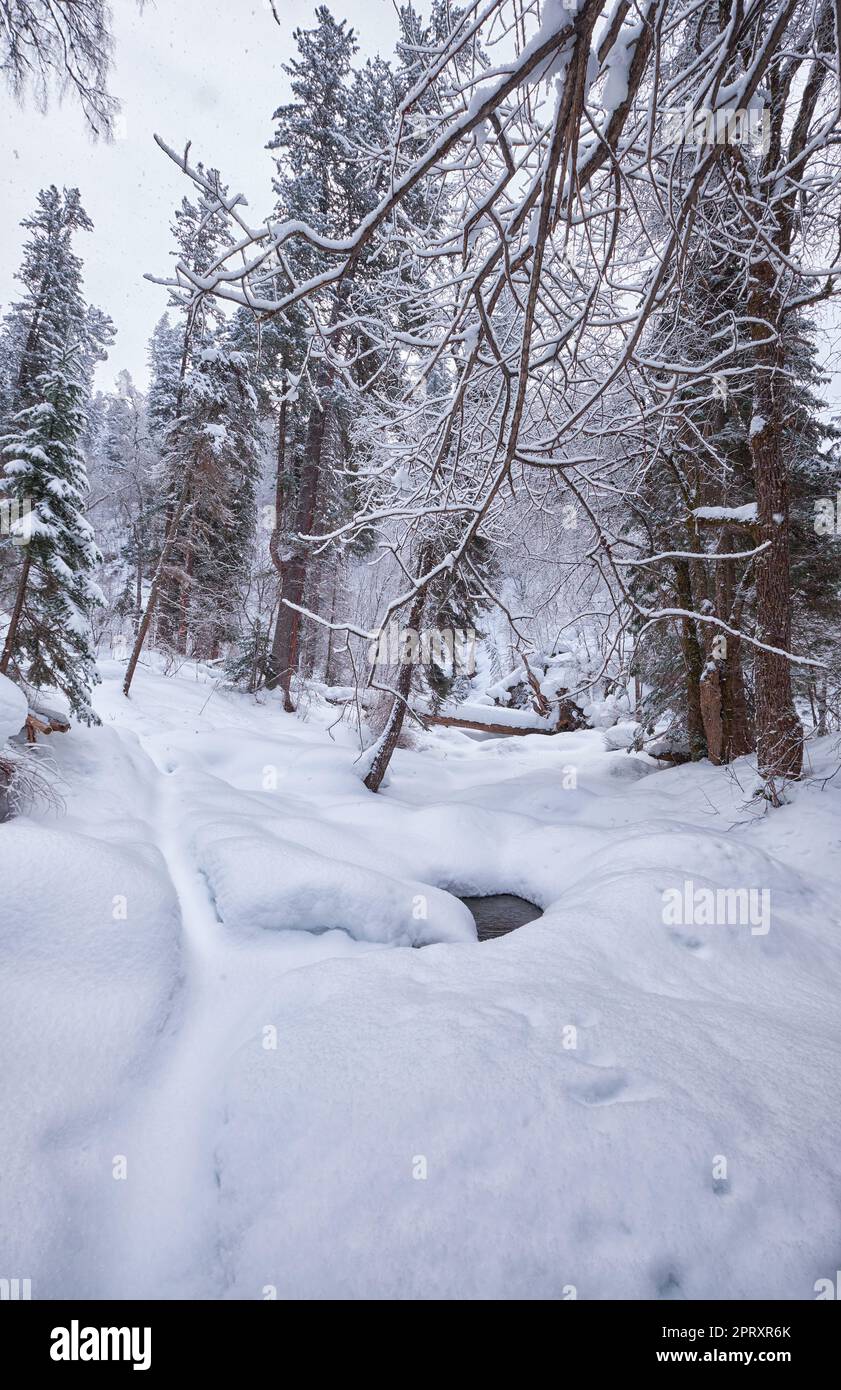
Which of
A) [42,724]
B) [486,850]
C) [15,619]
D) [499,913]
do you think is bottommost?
[499,913]

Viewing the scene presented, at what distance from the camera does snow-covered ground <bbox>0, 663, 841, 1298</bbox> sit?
1.62 m

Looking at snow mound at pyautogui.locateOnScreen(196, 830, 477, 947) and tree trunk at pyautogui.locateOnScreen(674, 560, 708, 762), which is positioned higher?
tree trunk at pyautogui.locateOnScreen(674, 560, 708, 762)

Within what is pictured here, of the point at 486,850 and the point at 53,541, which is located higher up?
the point at 53,541

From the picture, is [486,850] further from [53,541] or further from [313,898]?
[53,541]

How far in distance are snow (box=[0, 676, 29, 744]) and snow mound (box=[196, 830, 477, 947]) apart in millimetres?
1766

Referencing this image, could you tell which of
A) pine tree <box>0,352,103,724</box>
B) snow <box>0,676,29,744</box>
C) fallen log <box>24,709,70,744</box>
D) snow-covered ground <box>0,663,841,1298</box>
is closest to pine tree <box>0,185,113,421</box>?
pine tree <box>0,352,103,724</box>

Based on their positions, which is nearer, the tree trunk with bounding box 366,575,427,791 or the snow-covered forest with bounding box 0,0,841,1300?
the snow-covered forest with bounding box 0,0,841,1300

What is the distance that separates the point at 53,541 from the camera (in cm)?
615

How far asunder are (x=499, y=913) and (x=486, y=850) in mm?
1023

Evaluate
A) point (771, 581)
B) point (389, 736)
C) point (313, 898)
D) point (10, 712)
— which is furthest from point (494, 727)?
point (10, 712)

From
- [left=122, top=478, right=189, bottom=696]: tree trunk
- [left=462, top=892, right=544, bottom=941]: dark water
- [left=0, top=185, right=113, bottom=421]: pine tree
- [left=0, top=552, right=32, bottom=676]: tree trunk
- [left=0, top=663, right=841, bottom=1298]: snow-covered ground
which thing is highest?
[left=0, top=185, right=113, bottom=421]: pine tree

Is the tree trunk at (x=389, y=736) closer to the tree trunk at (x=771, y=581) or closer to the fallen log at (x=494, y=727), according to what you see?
the tree trunk at (x=771, y=581)

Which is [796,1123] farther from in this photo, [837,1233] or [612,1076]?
[612,1076]

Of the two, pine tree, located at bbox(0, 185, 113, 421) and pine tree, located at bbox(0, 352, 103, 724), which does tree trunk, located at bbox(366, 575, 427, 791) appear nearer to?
pine tree, located at bbox(0, 352, 103, 724)
